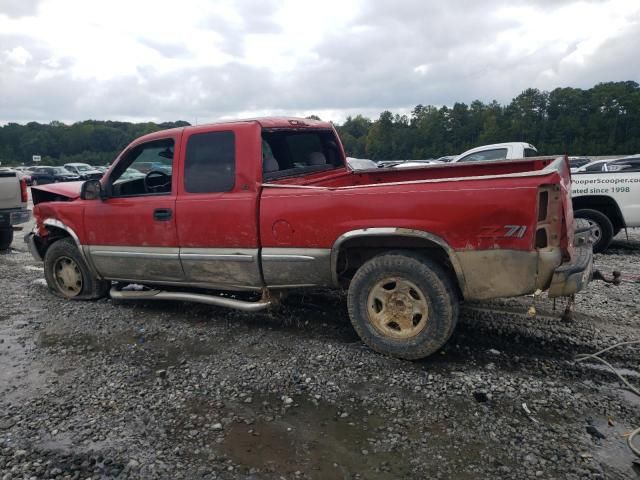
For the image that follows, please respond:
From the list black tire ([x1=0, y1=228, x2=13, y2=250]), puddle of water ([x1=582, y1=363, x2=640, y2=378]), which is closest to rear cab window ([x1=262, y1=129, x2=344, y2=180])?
puddle of water ([x1=582, y1=363, x2=640, y2=378])

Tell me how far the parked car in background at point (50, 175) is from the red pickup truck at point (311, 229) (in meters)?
33.6

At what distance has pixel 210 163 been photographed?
15.1 feet

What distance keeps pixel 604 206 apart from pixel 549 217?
17.8 feet

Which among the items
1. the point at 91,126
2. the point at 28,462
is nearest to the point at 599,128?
the point at 28,462

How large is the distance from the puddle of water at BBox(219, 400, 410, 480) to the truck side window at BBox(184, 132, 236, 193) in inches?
85.0

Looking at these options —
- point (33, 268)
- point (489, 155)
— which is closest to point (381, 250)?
point (33, 268)

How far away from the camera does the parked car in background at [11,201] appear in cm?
898

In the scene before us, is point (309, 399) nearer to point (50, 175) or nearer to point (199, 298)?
point (199, 298)

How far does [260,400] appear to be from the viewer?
3.44m

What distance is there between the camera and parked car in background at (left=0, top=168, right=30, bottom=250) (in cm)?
898

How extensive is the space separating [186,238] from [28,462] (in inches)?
90.9

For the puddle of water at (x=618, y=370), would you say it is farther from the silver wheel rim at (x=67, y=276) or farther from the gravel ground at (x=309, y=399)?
the silver wheel rim at (x=67, y=276)

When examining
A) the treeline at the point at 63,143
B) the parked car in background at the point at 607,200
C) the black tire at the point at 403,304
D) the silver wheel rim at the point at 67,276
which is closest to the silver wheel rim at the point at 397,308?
the black tire at the point at 403,304

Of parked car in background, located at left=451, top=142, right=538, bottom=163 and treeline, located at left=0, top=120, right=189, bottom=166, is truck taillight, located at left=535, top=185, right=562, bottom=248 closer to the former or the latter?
parked car in background, located at left=451, top=142, right=538, bottom=163
